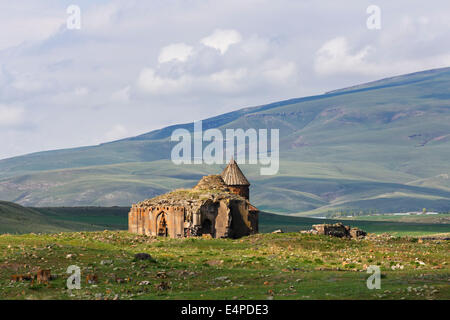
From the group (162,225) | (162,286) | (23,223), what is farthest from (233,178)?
(162,286)

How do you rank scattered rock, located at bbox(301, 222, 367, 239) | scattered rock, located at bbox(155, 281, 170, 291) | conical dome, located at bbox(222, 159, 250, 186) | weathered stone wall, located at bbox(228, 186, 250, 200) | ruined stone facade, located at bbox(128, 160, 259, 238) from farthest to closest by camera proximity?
1. conical dome, located at bbox(222, 159, 250, 186)
2. weathered stone wall, located at bbox(228, 186, 250, 200)
3. scattered rock, located at bbox(301, 222, 367, 239)
4. ruined stone facade, located at bbox(128, 160, 259, 238)
5. scattered rock, located at bbox(155, 281, 170, 291)

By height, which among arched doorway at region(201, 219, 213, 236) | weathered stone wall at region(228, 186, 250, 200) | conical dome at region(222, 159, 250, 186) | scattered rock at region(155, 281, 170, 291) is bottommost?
scattered rock at region(155, 281, 170, 291)

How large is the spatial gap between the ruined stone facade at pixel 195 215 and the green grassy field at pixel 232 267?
123 inches

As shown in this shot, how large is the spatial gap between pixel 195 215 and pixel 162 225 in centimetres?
277

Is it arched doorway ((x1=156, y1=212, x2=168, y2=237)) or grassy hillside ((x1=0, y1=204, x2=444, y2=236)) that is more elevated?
arched doorway ((x1=156, y1=212, x2=168, y2=237))

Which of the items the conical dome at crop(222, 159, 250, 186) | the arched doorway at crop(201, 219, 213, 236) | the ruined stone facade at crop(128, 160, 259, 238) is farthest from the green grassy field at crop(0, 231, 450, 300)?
the conical dome at crop(222, 159, 250, 186)

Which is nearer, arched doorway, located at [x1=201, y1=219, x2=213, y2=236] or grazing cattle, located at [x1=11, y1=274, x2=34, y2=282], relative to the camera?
grazing cattle, located at [x1=11, y1=274, x2=34, y2=282]

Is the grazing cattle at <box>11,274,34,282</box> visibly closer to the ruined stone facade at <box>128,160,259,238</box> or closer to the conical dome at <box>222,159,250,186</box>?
the ruined stone facade at <box>128,160,259,238</box>

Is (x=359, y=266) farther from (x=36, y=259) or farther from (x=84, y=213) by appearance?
(x=84, y=213)

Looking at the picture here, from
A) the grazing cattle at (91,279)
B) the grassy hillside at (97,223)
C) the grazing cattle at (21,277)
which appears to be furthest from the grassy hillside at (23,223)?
the grazing cattle at (91,279)

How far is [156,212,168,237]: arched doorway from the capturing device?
184ft

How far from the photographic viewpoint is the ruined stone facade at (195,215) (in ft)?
181
